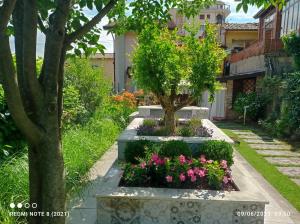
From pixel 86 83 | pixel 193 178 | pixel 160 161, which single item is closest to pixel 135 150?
pixel 160 161

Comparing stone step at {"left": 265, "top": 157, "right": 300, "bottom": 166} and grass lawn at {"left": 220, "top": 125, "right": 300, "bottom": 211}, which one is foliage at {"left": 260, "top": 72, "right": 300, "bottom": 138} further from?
stone step at {"left": 265, "top": 157, "right": 300, "bottom": 166}

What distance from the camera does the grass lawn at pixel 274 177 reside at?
530 centimetres

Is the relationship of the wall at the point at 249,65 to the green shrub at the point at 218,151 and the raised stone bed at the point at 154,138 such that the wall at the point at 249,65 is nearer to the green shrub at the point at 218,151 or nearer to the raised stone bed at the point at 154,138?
the raised stone bed at the point at 154,138

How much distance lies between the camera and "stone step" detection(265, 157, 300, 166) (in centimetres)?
768

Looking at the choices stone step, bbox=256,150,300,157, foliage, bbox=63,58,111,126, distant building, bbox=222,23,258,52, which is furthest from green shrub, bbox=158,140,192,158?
distant building, bbox=222,23,258,52

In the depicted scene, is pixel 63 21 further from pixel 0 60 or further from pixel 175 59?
pixel 175 59

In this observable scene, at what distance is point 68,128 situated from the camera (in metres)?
8.12

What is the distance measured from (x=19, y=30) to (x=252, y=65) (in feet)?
56.0

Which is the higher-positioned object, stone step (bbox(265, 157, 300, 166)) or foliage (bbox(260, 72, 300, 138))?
foliage (bbox(260, 72, 300, 138))

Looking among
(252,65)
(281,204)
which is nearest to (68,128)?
(281,204)

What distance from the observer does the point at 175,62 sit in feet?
22.6

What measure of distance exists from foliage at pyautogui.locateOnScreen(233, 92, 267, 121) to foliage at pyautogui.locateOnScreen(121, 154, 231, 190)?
11360 mm

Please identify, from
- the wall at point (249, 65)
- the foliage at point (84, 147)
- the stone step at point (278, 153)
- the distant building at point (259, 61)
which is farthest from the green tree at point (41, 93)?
the wall at point (249, 65)

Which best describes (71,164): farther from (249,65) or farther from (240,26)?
(240,26)
